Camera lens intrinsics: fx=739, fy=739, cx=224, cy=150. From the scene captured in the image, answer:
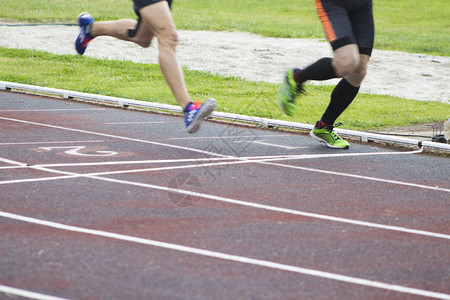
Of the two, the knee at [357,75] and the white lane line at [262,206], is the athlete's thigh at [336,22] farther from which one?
the white lane line at [262,206]

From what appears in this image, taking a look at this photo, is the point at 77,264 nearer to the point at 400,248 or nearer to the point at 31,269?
the point at 31,269

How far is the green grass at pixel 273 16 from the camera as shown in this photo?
22.1m

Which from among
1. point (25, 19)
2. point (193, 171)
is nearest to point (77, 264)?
point (193, 171)

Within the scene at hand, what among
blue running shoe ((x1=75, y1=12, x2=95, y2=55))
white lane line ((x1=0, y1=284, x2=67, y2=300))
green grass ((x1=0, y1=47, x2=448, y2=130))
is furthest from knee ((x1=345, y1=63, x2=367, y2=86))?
white lane line ((x1=0, y1=284, x2=67, y2=300))

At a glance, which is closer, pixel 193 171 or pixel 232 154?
pixel 193 171

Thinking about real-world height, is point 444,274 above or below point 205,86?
above

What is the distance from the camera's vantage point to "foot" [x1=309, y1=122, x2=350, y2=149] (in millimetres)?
7301

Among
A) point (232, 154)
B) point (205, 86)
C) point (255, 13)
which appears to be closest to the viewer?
point (232, 154)

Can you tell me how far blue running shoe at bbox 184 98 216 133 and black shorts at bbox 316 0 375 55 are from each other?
129cm

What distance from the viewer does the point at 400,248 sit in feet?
14.0

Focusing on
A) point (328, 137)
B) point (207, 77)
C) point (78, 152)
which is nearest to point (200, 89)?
point (207, 77)

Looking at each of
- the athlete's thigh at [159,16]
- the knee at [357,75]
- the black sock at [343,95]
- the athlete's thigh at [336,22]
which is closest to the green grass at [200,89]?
the black sock at [343,95]

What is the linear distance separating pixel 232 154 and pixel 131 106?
10.4 ft

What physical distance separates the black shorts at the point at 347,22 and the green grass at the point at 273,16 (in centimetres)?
1320
